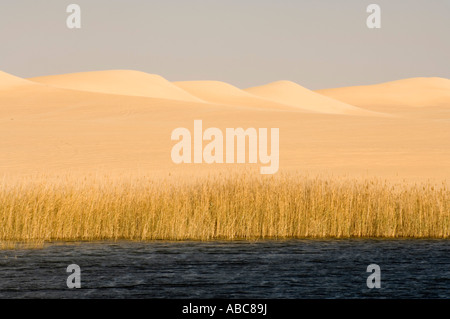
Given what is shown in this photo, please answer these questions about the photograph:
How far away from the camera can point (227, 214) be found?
657 inches

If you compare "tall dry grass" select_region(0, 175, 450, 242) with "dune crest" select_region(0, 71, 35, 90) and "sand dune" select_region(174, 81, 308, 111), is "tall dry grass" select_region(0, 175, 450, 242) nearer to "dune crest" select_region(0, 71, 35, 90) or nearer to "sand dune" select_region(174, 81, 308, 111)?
"dune crest" select_region(0, 71, 35, 90)

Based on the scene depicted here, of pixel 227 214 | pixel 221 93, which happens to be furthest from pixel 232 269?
pixel 221 93

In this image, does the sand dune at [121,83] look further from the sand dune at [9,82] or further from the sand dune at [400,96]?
the sand dune at [400,96]

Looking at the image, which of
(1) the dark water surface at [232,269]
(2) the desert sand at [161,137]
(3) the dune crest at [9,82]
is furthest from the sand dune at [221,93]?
(1) the dark water surface at [232,269]

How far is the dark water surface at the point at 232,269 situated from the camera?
39.1ft

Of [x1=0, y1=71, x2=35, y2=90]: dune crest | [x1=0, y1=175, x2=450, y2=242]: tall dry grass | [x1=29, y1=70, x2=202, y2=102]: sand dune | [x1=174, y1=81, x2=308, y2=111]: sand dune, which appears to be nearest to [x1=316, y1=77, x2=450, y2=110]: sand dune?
[x1=174, y1=81, x2=308, y2=111]: sand dune

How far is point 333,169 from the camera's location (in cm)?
3344

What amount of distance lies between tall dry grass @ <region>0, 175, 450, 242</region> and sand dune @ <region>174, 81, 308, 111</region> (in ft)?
310

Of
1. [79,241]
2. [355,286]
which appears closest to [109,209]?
[79,241]

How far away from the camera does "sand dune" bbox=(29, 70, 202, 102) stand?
119125 millimetres

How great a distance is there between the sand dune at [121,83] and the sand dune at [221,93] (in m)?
9.19

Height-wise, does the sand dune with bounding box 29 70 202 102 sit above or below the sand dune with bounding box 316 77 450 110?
below
